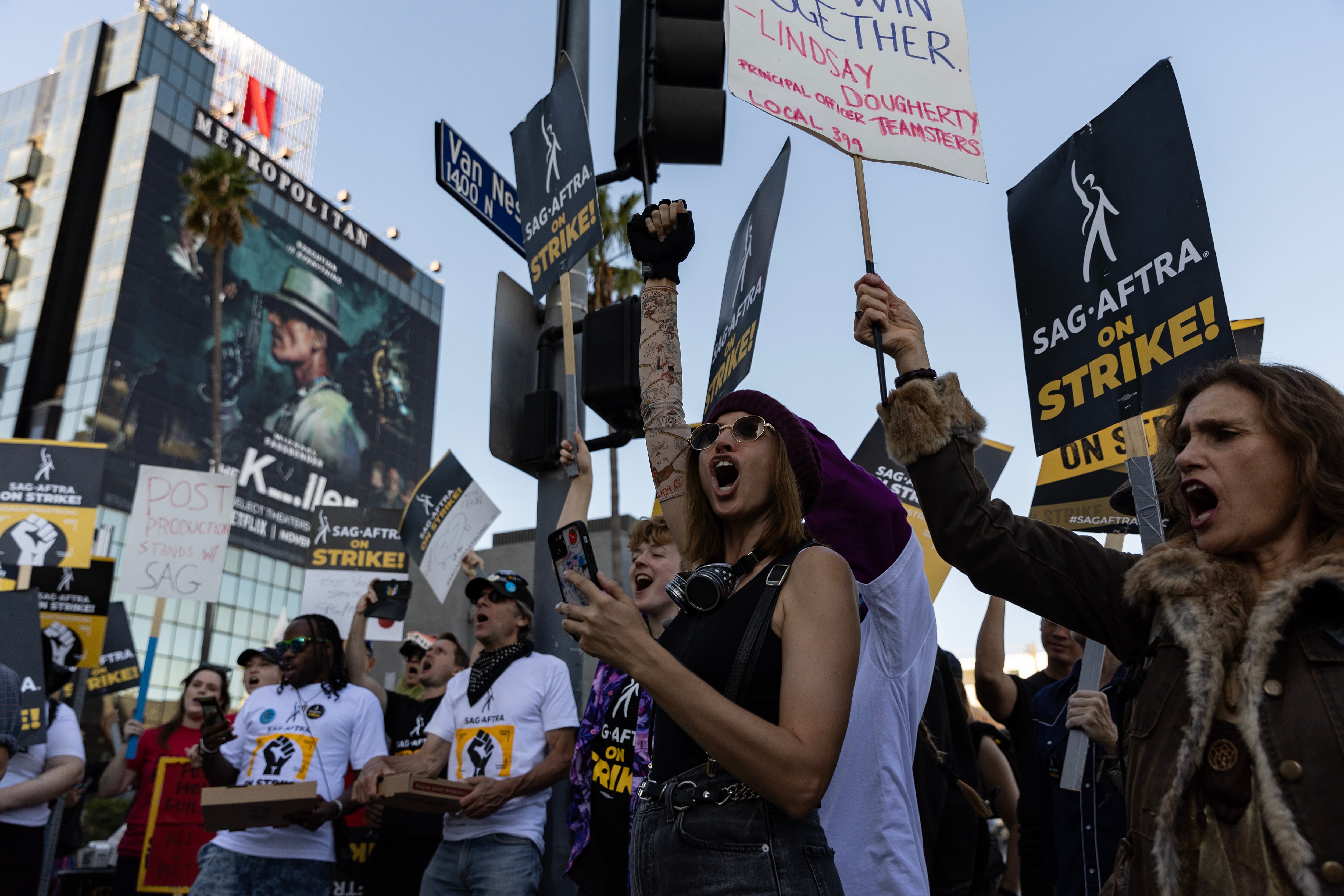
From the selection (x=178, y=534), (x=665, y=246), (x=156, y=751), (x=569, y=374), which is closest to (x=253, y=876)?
(x=569, y=374)

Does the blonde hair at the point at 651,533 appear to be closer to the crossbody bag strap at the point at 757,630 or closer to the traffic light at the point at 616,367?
the traffic light at the point at 616,367

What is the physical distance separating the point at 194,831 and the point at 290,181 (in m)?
68.3

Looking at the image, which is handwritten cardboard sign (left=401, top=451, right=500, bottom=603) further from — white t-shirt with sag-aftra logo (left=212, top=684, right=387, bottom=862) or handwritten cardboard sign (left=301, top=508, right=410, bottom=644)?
white t-shirt with sag-aftra logo (left=212, top=684, right=387, bottom=862)

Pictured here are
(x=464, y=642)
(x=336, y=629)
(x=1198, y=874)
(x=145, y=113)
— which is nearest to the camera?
(x=1198, y=874)

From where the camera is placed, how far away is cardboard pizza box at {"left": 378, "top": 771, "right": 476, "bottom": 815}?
163 inches

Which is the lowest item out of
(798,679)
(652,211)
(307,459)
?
(798,679)

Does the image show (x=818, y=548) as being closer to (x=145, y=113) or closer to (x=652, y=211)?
(x=652, y=211)

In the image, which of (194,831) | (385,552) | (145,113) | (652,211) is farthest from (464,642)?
(145,113)

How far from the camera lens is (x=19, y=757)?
5.28 metres

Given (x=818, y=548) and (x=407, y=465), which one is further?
(x=407, y=465)

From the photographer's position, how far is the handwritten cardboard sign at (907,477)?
233 inches

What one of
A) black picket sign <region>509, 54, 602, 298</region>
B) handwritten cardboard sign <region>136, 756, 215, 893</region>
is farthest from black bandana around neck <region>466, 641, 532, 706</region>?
handwritten cardboard sign <region>136, 756, 215, 893</region>

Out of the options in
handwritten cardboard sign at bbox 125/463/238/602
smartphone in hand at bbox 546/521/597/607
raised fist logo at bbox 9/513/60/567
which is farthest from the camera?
handwritten cardboard sign at bbox 125/463/238/602

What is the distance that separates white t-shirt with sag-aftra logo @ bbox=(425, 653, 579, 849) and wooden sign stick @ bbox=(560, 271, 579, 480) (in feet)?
3.49
